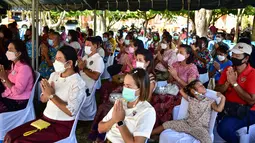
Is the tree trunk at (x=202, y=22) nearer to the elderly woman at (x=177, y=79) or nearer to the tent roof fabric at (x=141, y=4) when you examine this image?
the tent roof fabric at (x=141, y=4)

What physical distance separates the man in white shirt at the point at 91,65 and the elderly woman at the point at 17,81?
38.9 inches

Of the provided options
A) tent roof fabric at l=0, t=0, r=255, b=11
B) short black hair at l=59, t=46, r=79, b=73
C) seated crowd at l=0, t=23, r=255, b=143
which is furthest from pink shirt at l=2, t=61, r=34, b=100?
tent roof fabric at l=0, t=0, r=255, b=11

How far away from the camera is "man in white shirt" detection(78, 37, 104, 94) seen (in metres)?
4.51

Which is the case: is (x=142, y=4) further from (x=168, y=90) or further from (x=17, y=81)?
(x=17, y=81)

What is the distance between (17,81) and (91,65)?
1.26 metres

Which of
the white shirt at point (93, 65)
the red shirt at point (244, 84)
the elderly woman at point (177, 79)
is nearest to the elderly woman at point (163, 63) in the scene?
the elderly woman at point (177, 79)

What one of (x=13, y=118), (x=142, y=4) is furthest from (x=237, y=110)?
(x=142, y=4)

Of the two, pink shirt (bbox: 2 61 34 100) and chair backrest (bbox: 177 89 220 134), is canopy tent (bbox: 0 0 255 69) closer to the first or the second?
pink shirt (bbox: 2 61 34 100)

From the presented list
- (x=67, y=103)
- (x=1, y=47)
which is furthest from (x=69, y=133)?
(x=1, y=47)

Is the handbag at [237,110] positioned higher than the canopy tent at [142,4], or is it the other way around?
the canopy tent at [142,4]

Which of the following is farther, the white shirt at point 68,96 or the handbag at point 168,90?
the handbag at point 168,90

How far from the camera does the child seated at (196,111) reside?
3271 mm

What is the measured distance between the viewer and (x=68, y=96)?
2988mm

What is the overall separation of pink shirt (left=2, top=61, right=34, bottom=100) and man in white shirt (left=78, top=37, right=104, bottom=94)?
39.1 inches
